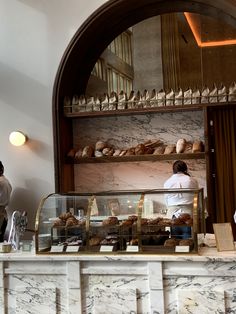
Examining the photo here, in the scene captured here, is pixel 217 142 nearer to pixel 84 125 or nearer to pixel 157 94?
pixel 157 94

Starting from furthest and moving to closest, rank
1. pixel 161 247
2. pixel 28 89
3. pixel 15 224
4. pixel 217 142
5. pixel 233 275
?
pixel 28 89
pixel 217 142
pixel 15 224
pixel 161 247
pixel 233 275

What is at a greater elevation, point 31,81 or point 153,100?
point 31,81

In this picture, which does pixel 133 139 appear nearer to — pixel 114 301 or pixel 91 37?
pixel 91 37

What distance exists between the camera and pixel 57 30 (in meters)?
6.12

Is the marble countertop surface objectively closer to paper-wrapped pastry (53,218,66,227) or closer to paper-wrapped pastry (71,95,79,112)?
paper-wrapped pastry (53,218,66,227)

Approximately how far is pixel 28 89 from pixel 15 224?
284cm

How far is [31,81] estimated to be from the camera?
20.3 feet

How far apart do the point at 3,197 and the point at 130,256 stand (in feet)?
10.3

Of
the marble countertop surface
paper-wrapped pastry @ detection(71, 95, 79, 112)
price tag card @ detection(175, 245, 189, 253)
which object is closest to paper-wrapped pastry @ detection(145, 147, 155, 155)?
paper-wrapped pastry @ detection(71, 95, 79, 112)

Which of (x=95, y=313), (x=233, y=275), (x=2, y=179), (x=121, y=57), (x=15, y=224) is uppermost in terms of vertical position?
(x=121, y=57)

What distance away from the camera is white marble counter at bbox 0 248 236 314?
3098 mm

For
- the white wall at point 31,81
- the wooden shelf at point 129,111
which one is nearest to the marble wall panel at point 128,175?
the white wall at point 31,81

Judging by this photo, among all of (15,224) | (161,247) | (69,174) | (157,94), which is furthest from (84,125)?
(161,247)

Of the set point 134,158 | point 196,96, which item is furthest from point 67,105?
point 196,96
